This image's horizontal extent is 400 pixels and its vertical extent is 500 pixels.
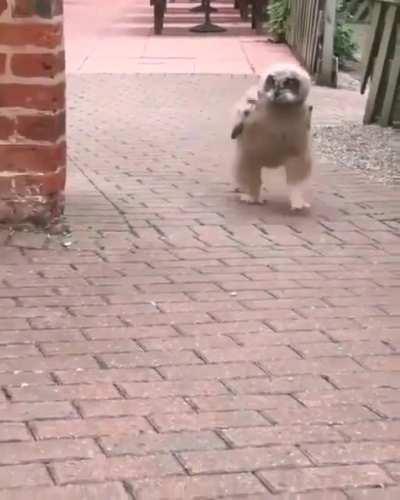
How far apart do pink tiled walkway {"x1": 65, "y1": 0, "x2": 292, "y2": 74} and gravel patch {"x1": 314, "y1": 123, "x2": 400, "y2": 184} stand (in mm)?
4215

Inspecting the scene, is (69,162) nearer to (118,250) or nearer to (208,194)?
(208,194)

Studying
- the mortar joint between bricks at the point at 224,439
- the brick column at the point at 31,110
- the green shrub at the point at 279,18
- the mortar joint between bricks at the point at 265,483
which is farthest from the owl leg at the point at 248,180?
→ the green shrub at the point at 279,18

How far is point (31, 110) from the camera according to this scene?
541 centimetres

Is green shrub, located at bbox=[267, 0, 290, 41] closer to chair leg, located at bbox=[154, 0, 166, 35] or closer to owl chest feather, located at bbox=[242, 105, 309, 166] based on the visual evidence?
chair leg, located at bbox=[154, 0, 166, 35]

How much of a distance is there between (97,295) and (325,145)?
432 cm

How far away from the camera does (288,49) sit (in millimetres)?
15711

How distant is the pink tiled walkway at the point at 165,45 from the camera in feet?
45.4

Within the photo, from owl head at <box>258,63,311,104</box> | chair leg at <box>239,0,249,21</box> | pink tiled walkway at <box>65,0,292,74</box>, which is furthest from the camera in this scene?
chair leg at <box>239,0,249,21</box>

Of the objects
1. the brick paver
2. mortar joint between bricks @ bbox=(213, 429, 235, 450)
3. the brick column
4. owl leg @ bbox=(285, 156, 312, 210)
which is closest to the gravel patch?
the brick paver

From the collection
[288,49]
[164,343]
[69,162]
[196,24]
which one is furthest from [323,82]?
[164,343]

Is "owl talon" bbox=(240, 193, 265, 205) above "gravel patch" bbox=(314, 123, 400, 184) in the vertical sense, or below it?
above

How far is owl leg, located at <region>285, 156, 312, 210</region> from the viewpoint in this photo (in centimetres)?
618

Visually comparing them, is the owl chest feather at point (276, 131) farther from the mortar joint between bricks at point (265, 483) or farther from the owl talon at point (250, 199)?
the mortar joint between bricks at point (265, 483)

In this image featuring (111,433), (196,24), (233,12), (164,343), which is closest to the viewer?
(111,433)
